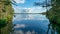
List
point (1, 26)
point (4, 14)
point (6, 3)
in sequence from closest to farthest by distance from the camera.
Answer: point (1, 26) < point (4, 14) < point (6, 3)

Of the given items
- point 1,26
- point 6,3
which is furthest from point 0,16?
point 6,3

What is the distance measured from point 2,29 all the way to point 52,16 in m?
4.35

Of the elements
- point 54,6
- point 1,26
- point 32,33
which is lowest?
point 32,33

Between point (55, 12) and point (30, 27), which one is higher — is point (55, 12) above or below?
above

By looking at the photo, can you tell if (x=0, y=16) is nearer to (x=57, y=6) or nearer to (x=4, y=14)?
(x=4, y=14)

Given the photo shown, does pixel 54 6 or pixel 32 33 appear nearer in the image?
pixel 54 6

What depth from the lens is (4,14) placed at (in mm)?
21484

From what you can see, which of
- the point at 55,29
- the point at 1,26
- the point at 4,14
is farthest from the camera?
the point at 4,14

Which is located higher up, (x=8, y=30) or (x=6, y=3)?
(x=6, y=3)

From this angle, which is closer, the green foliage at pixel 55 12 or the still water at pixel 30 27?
the green foliage at pixel 55 12

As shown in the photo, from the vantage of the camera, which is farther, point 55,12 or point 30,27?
point 30,27

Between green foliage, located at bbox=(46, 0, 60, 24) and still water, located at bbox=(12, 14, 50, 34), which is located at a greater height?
green foliage, located at bbox=(46, 0, 60, 24)

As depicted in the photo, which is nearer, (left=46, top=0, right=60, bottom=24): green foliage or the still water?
(left=46, top=0, right=60, bottom=24): green foliage

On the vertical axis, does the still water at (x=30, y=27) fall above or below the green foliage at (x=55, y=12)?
below
